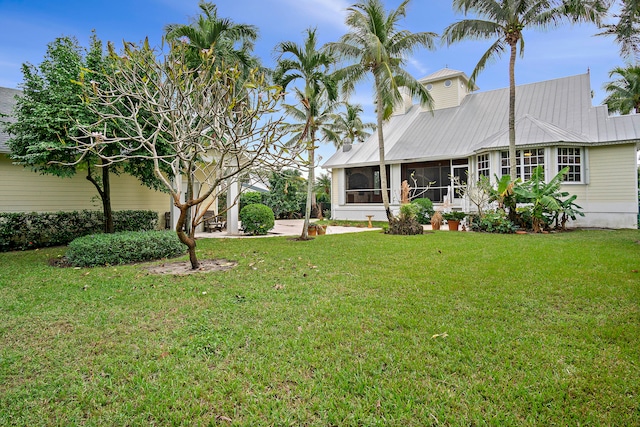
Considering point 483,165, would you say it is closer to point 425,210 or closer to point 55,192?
point 425,210

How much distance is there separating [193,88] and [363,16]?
373 inches

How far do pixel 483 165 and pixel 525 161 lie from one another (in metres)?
1.87

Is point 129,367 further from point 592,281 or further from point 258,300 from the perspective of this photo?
point 592,281

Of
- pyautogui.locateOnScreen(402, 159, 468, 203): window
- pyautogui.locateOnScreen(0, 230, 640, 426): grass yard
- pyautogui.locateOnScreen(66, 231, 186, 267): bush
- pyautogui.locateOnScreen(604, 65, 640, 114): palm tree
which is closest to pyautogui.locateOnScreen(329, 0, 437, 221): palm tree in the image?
pyautogui.locateOnScreen(402, 159, 468, 203): window

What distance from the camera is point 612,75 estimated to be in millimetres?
23719

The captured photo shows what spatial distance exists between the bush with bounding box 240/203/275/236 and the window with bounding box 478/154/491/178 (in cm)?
1092

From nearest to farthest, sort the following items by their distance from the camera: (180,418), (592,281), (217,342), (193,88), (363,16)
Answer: (180,418) → (217,342) → (592,281) → (193,88) → (363,16)

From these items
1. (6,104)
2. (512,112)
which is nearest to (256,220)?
(6,104)

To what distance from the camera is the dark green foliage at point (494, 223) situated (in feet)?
41.4

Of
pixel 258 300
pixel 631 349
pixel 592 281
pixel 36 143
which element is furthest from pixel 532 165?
pixel 36 143

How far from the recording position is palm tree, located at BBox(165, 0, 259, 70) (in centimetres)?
1084

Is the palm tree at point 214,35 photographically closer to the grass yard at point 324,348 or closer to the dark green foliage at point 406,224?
the dark green foliage at point 406,224

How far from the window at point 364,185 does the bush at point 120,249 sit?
14592mm

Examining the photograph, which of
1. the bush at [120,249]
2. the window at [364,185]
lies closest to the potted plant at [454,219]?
the window at [364,185]
